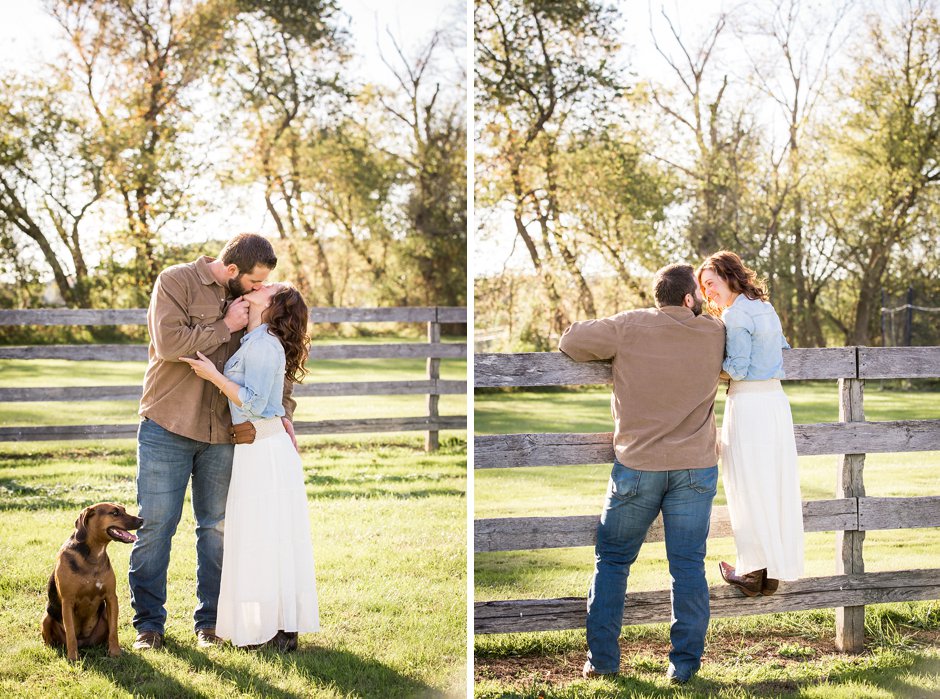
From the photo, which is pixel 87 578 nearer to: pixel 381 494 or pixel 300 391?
pixel 381 494

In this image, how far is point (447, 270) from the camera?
12.7m

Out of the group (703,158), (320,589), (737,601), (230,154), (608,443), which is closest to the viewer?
(608,443)

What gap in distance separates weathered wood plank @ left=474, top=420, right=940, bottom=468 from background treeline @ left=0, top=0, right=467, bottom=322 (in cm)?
784

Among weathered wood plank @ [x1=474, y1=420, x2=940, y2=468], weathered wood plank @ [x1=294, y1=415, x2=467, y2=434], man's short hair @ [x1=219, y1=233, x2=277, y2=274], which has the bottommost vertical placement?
Result: weathered wood plank @ [x1=294, y1=415, x2=467, y2=434]

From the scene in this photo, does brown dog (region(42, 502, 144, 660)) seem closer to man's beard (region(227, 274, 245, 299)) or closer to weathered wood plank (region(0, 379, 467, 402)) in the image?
man's beard (region(227, 274, 245, 299))

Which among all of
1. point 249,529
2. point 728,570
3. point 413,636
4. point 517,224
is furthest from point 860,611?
point 517,224

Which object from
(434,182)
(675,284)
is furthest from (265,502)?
(434,182)

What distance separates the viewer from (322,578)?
12.3 feet

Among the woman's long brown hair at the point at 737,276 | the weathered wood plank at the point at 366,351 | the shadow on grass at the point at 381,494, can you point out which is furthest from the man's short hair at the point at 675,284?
the weathered wood plank at the point at 366,351

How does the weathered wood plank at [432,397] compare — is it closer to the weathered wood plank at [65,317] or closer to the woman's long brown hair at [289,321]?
the weathered wood plank at [65,317]

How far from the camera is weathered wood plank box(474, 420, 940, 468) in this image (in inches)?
118

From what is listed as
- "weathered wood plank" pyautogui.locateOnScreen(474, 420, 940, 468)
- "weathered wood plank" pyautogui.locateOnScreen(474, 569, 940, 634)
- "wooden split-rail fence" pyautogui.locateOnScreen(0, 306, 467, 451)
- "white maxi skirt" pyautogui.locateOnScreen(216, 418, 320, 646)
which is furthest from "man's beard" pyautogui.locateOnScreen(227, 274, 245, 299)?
"wooden split-rail fence" pyautogui.locateOnScreen(0, 306, 467, 451)

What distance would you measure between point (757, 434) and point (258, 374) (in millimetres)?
1569

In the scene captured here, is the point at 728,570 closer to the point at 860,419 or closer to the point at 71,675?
the point at 860,419
